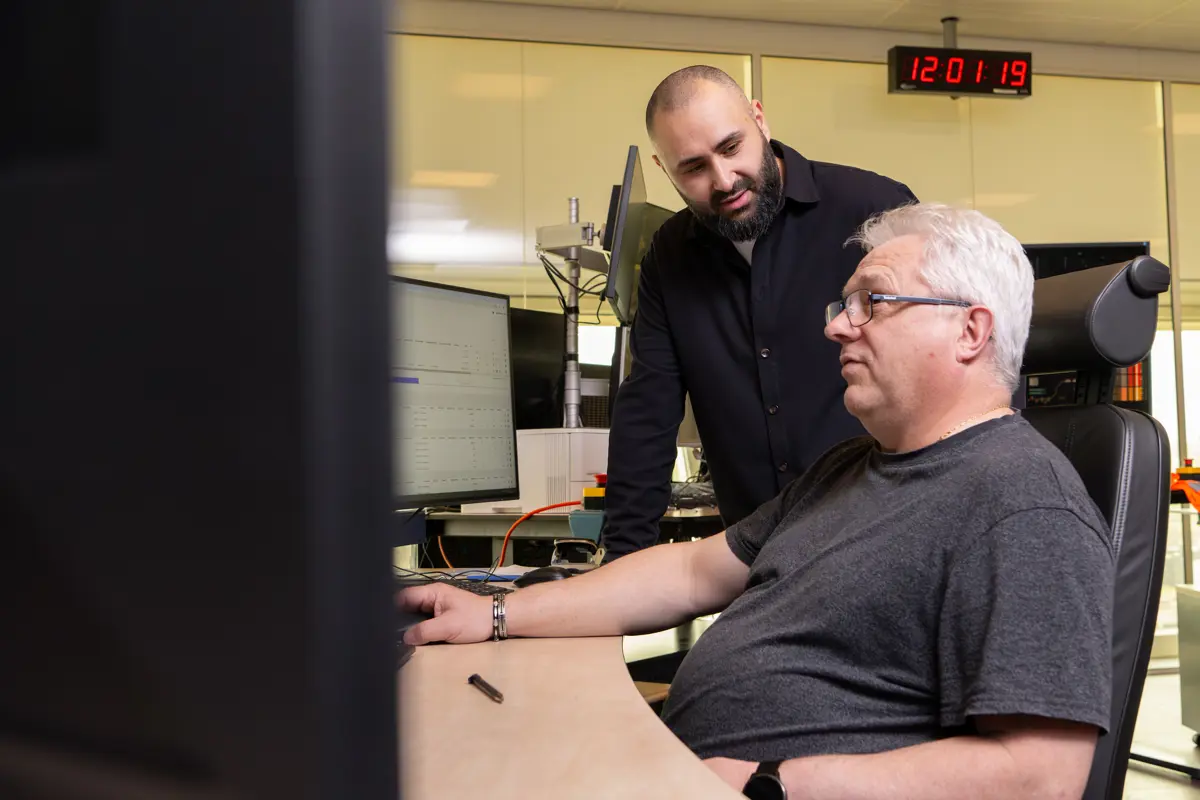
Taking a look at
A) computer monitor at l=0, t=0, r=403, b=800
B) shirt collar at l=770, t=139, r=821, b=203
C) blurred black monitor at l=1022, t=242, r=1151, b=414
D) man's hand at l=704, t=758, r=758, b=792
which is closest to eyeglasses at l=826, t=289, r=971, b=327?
man's hand at l=704, t=758, r=758, b=792

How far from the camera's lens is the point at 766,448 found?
200 centimetres

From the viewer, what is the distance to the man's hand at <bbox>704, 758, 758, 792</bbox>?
1065 mm

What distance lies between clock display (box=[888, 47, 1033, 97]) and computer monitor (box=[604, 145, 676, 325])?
2662 millimetres

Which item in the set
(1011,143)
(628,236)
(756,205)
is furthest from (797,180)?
(1011,143)

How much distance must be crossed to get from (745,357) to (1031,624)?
3.63ft

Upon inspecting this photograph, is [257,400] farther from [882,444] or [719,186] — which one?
[719,186]

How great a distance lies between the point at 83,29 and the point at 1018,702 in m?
0.93

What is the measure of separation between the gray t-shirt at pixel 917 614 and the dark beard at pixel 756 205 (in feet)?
2.31

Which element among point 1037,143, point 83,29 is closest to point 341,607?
point 83,29

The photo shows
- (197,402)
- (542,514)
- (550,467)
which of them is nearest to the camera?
(197,402)

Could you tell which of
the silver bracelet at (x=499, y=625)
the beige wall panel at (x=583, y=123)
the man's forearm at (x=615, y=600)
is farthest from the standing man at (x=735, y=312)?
the beige wall panel at (x=583, y=123)

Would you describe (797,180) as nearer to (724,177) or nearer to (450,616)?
(724,177)

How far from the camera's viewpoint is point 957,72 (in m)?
5.05

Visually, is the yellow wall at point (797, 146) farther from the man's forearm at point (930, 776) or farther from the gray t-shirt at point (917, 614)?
the man's forearm at point (930, 776)
